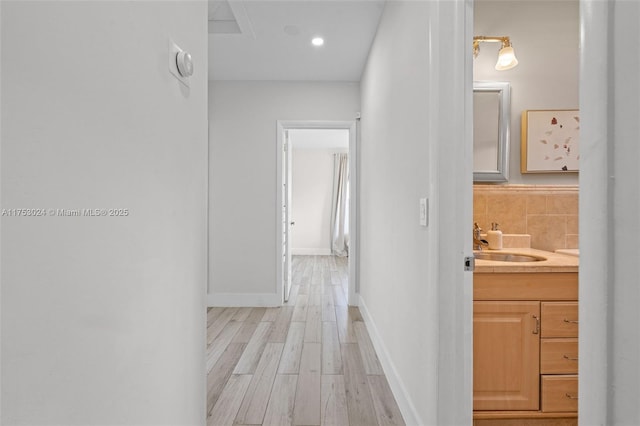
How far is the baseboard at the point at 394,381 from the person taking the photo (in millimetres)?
1630

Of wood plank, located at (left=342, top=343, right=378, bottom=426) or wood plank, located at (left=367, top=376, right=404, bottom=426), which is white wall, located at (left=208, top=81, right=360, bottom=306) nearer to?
wood plank, located at (left=342, top=343, right=378, bottom=426)

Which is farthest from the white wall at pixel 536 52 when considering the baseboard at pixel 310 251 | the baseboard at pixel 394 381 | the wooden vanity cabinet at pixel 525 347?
the baseboard at pixel 310 251

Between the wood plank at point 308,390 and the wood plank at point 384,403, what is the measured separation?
333mm

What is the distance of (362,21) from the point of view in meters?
2.62

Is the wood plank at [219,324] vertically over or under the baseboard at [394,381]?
under

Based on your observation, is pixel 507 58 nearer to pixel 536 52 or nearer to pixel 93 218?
pixel 536 52

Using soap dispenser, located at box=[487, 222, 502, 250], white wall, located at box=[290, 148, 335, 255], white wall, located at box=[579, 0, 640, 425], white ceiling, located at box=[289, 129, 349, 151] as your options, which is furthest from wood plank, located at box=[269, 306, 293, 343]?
white wall, located at box=[290, 148, 335, 255]

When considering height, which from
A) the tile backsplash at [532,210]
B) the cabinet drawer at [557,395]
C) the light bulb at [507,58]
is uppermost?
the light bulb at [507,58]

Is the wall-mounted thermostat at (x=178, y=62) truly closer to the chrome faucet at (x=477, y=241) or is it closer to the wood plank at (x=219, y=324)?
the chrome faucet at (x=477, y=241)

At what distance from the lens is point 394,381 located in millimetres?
1980

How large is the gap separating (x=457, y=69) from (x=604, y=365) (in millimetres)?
1093

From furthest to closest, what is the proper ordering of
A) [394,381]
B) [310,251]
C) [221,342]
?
[310,251], [221,342], [394,381]

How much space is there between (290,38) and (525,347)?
2841mm

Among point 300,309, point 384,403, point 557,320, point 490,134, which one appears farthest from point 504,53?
point 300,309
